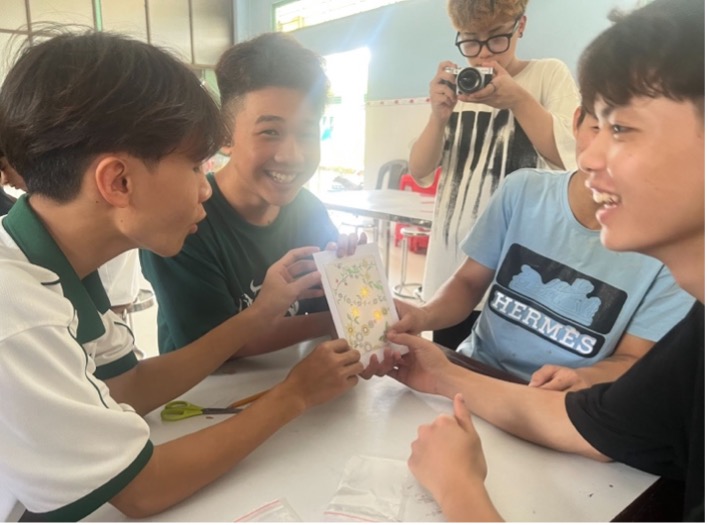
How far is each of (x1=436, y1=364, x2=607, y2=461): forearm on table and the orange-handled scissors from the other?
386mm

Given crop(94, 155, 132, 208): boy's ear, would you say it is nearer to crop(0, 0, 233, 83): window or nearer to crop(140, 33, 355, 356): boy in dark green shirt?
crop(140, 33, 355, 356): boy in dark green shirt

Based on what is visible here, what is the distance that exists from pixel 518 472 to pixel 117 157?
72cm

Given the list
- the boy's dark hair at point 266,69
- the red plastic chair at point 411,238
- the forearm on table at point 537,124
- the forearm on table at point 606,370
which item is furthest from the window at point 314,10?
the forearm on table at point 606,370

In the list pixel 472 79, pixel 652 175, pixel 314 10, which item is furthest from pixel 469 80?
pixel 314 10

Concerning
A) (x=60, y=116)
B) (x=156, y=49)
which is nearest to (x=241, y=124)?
(x=156, y=49)

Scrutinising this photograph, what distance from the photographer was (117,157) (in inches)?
29.0

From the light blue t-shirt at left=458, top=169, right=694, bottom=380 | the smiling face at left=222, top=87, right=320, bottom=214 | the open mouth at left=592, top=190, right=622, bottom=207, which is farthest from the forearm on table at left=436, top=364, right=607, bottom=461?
the smiling face at left=222, top=87, right=320, bottom=214

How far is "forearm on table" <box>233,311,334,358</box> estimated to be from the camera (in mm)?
1141

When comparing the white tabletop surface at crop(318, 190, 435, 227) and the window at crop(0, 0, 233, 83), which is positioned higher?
the window at crop(0, 0, 233, 83)

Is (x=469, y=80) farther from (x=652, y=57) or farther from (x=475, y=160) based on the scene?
(x=652, y=57)

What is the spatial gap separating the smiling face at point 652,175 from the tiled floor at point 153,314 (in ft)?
6.08

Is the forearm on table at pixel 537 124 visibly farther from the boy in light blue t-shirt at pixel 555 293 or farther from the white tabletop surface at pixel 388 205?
the white tabletop surface at pixel 388 205

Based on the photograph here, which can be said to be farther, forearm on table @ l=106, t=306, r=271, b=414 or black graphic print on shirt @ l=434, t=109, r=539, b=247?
black graphic print on shirt @ l=434, t=109, r=539, b=247

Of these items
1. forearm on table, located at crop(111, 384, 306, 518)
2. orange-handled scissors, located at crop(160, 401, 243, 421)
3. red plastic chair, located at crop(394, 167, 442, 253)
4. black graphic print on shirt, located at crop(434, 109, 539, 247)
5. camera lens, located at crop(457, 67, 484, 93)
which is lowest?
red plastic chair, located at crop(394, 167, 442, 253)
